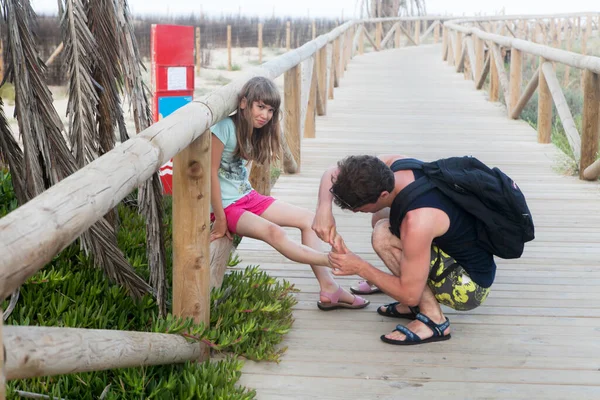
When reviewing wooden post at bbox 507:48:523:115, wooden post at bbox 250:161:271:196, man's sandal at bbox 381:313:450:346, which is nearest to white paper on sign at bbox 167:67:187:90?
wooden post at bbox 250:161:271:196

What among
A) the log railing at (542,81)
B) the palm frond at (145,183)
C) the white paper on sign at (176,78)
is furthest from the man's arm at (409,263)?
the log railing at (542,81)

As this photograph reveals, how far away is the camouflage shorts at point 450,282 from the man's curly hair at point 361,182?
0.41m

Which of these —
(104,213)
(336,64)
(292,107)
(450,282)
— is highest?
(104,213)

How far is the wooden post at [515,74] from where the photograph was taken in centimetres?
925

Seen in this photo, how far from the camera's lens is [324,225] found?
3363 mm

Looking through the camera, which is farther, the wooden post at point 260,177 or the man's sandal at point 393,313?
the wooden post at point 260,177

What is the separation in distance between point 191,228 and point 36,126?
882 mm

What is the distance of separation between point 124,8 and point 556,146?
5.35 meters

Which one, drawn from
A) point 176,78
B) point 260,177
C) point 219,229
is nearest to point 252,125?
point 219,229

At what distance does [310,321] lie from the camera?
3.48 m

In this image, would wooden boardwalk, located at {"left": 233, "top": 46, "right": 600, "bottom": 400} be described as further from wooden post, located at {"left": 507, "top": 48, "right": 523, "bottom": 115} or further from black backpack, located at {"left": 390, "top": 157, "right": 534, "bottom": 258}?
wooden post, located at {"left": 507, "top": 48, "right": 523, "bottom": 115}

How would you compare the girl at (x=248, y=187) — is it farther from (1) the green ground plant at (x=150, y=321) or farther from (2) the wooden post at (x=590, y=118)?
(2) the wooden post at (x=590, y=118)

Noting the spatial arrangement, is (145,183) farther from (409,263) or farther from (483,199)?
(483,199)

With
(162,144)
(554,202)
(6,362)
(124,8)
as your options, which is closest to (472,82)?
(554,202)
